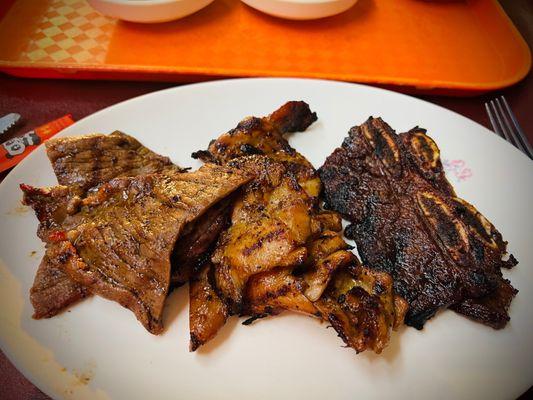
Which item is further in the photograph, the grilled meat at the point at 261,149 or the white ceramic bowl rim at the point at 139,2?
the white ceramic bowl rim at the point at 139,2

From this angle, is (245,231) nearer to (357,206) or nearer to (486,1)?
(357,206)

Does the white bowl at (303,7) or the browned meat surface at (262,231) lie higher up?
the white bowl at (303,7)

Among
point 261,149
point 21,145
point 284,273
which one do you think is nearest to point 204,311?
point 284,273

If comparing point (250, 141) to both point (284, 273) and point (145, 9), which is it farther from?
point (145, 9)

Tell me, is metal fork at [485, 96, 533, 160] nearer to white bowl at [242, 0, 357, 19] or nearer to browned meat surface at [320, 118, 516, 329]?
browned meat surface at [320, 118, 516, 329]

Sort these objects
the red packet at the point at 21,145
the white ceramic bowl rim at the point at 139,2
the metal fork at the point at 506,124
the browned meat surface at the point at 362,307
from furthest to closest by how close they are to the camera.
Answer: the white ceramic bowl rim at the point at 139,2 < the metal fork at the point at 506,124 < the red packet at the point at 21,145 < the browned meat surface at the point at 362,307

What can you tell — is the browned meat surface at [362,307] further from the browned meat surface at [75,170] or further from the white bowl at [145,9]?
the white bowl at [145,9]

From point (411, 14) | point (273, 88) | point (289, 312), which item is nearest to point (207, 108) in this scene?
point (273, 88)

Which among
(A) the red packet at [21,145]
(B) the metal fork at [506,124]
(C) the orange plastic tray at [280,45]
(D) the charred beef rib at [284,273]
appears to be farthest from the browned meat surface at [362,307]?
(A) the red packet at [21,145]

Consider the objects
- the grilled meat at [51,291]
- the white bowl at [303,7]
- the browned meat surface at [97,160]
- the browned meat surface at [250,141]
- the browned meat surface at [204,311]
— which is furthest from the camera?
the white bowl at [303,7]
